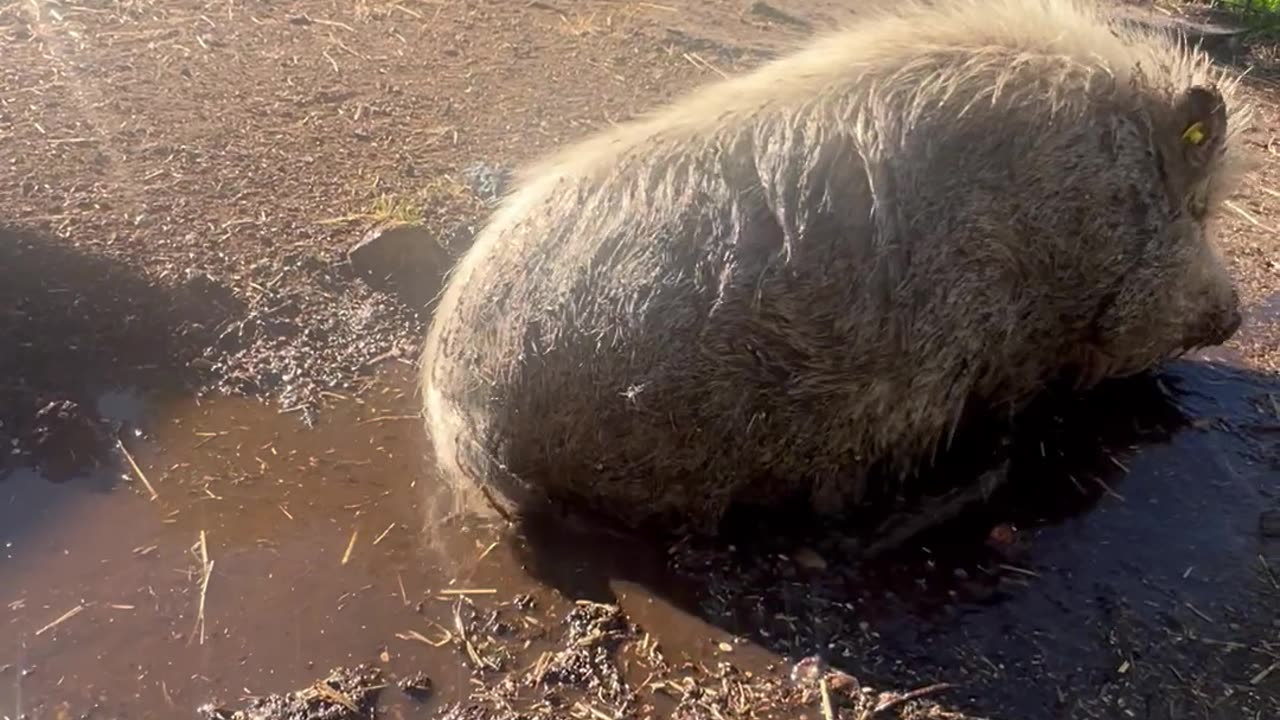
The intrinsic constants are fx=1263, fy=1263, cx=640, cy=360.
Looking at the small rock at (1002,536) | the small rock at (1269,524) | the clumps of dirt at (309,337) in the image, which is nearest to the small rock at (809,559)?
the small rock at (1002,536)

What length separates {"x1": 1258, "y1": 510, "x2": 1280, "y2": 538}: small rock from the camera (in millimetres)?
3529

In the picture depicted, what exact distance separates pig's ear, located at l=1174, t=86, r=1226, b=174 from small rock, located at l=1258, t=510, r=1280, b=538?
101 centimetres

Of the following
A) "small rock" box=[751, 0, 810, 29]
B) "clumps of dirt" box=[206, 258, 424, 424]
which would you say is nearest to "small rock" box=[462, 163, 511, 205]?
"clumps of dirt" box=[206, 258, 424, 424]

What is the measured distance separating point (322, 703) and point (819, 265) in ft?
5.21

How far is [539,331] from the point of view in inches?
124

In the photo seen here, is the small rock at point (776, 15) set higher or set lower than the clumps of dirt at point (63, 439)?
higher

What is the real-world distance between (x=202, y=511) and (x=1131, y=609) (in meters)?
2.52

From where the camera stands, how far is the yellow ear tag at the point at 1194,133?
3467 millimetres

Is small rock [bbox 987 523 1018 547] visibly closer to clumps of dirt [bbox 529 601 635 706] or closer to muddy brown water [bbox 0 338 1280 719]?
muddy brown water [bbox 0 338 1280 719]

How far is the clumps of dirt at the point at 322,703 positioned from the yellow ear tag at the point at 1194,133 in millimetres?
2579

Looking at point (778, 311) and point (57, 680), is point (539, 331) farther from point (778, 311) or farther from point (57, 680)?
point (57, 680)

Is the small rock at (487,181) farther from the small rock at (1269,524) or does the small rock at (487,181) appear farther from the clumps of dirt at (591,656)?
the small rock at (1269,524)

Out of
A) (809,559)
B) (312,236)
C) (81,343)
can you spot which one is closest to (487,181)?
(312,236)

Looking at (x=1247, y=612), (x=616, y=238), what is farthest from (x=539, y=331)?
(x=1247, y=612)
